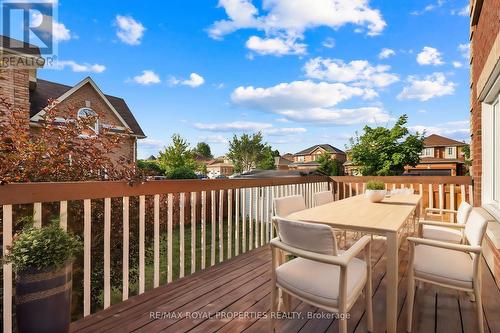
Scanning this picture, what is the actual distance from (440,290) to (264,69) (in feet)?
42.5

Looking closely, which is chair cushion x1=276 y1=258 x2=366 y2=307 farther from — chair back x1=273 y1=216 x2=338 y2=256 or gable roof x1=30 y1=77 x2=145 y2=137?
gable roof x1=30 y1=77 x2=145 y2=137

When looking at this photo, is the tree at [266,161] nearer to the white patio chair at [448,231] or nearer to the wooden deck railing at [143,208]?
the wooden deck railing at [143,208]

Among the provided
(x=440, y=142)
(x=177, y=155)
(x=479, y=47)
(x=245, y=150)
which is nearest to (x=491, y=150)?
(x=479, y=47)

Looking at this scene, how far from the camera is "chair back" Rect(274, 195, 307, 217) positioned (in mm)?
2387

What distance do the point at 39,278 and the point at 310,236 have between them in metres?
1.45

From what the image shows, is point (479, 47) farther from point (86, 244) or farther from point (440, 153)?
point (440, 153)

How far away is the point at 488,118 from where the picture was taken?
2949 mm

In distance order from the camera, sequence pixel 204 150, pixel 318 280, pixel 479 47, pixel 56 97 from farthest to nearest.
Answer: pixel 204 150 → pixel 56 97 → pixel 479 47 → pixel 318 280

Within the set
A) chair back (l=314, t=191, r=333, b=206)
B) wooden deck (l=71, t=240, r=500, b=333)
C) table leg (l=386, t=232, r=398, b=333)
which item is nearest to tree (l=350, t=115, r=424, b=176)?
chair back (l=314, t=191, r=333, b=206)

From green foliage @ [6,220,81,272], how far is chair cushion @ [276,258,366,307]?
4.13ft

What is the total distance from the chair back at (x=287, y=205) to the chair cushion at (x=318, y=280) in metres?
0.69

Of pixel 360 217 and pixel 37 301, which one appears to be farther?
pixel 360 217

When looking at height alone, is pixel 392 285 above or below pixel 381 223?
below

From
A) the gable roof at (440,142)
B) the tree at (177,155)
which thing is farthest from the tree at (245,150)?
the gable roof at (440,142)
